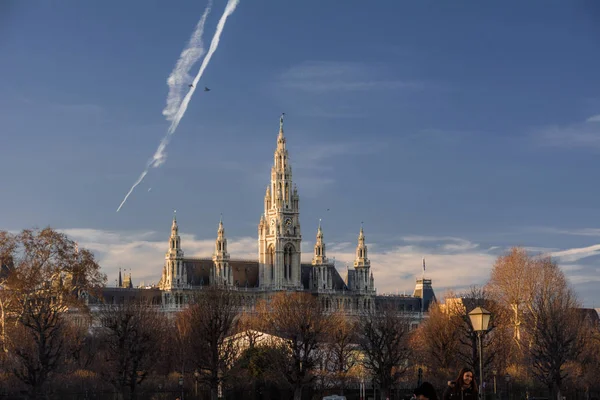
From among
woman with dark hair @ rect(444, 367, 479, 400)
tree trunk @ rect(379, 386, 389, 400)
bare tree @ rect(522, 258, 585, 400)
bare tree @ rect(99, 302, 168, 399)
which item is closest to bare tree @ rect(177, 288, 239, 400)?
bare tree @ rect(99, 302, 168, 399)

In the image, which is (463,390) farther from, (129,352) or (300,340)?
(300,340)

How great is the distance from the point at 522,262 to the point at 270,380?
3933 cm

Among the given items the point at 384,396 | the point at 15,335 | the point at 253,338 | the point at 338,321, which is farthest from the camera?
the point at 338,321

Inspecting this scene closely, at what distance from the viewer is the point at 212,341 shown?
3253 inches

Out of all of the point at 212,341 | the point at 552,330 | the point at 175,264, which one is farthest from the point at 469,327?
the point at 175,264

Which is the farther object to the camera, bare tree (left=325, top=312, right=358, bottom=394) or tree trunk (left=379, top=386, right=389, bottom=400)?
bare tree (left=325, top=312, right=358, bottom=394)

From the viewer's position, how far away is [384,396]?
8625cm

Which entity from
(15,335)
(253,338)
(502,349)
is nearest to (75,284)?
(15,335)

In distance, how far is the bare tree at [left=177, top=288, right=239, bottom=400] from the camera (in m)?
81.6

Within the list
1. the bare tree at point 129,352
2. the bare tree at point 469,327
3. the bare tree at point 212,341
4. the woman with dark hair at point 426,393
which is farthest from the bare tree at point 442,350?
the woman with dark hair at point 426,393

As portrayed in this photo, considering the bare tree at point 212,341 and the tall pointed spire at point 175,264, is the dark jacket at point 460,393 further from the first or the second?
the tall pointed spire at point 175,264

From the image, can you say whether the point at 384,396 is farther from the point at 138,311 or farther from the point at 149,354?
the point at 138,311

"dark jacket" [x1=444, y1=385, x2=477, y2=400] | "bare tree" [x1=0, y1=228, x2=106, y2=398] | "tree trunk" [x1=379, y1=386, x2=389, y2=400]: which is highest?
"bare tree" [x1=0, y1=228, x2=106, y2=398]

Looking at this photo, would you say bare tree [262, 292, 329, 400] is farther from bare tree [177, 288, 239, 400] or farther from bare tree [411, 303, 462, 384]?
bare tree [411, 303, 462, 384]
